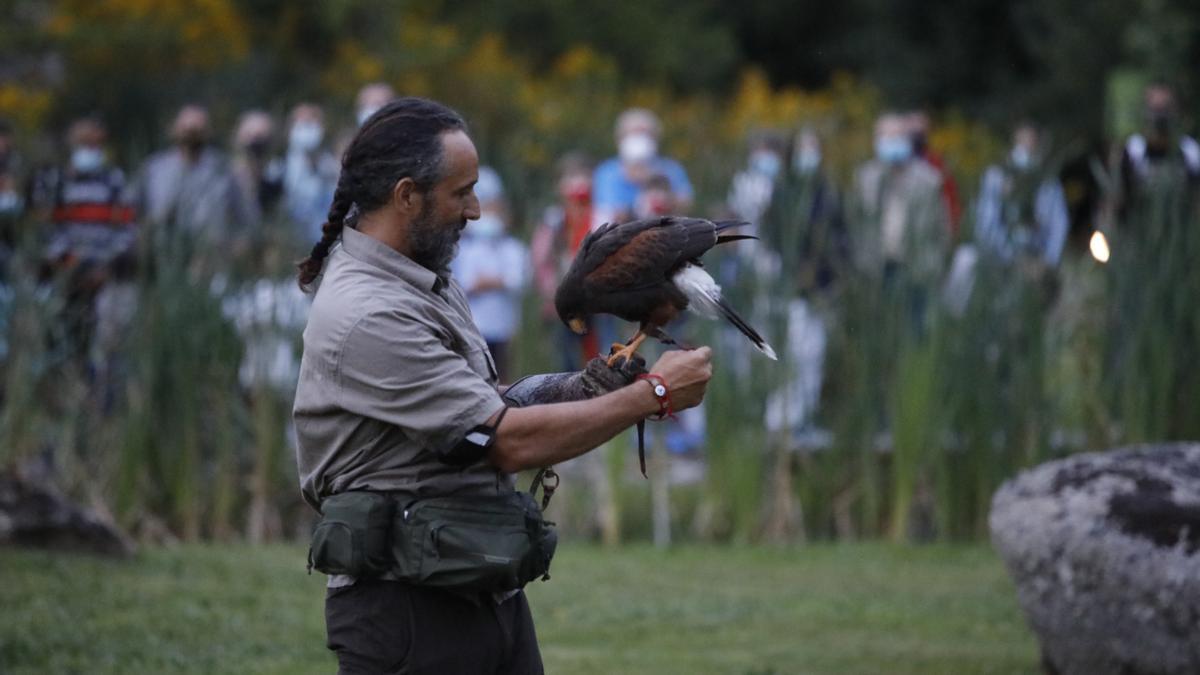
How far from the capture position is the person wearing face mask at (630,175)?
11727 mm

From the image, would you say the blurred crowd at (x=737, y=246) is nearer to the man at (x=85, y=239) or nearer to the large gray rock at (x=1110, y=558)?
the man at (x=85, y=239)

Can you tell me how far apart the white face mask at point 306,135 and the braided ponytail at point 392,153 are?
8.33m

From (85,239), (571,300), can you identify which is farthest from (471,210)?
(85,239)

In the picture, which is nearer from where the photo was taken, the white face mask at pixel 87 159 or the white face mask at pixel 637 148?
the white face mask at pixel 87 159

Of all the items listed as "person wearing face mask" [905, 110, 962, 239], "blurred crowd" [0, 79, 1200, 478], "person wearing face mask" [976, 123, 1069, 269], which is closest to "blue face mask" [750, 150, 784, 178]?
"blurred crowd" [0, 79, 1200, 478]

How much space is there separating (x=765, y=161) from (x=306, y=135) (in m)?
3.23

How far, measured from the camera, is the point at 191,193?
9914 mm

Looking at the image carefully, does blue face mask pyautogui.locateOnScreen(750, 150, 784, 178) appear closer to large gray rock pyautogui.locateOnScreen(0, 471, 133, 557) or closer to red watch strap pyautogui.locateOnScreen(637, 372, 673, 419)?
large gray rock pyautogui.locateOnScreen(0, 471, 133, 557)

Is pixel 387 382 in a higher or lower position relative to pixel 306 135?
lower

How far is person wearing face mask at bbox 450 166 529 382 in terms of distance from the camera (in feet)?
36.6

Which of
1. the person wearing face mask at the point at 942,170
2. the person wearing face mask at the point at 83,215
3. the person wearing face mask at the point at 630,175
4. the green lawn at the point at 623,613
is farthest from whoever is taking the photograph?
the person wearing face mask at the point at 630,175

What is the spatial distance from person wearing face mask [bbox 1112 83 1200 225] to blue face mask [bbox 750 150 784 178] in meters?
2.06

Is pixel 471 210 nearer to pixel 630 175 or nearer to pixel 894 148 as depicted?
pixel 630 175

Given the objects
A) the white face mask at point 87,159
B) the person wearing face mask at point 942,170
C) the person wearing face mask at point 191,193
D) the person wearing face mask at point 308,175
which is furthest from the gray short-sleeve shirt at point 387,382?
the white face mask at point 87,159
